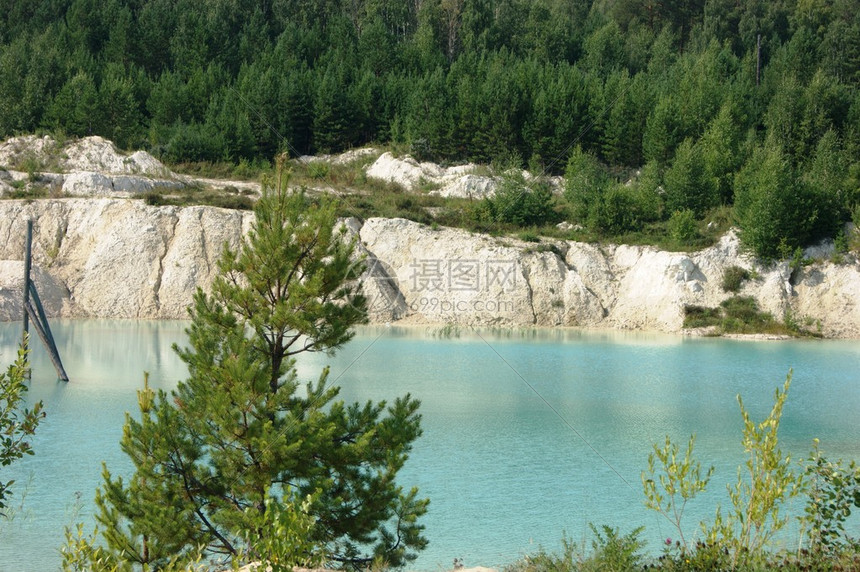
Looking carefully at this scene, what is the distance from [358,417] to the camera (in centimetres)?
1222

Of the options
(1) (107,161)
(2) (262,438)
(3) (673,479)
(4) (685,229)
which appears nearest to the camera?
(3) (673,479)

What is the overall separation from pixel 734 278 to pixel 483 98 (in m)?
21.8

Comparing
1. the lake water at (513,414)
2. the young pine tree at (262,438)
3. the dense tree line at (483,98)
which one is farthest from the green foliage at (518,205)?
the young pine tree at (262,438)

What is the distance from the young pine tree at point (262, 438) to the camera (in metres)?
10.8

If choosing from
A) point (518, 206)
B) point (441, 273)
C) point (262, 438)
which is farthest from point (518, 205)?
point (262, 438)

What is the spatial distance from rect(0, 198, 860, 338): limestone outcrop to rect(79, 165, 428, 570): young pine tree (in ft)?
98.7

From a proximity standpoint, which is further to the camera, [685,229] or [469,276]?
[685,229]

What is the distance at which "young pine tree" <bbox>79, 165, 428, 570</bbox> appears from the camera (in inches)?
425

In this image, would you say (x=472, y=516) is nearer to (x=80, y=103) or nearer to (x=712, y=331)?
(x=712, y=331)

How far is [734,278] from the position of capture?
141 feet

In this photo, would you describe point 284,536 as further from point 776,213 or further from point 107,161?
point 107,161

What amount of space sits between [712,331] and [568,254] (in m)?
8.16

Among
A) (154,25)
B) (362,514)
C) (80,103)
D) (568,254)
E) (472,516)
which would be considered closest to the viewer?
(362,514)

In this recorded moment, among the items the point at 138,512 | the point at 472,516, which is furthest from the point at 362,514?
the point at 472,516
